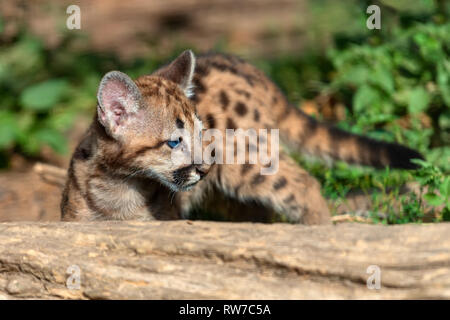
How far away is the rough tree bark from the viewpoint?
395 cm

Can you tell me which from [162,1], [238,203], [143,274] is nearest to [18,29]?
[162,1]

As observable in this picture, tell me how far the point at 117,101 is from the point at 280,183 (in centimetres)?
159

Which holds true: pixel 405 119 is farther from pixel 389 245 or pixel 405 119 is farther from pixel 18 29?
pixel 18 29

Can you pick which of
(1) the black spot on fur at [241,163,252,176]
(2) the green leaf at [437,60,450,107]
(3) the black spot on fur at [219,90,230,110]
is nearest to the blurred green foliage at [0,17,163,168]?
(3) the black spot on fur at [219,90,230,110]

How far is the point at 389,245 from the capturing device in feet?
13.3

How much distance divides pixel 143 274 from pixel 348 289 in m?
1.30

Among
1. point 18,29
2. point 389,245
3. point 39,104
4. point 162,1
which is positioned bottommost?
point 389,245

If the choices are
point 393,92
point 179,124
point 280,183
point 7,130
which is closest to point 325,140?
point 280,183

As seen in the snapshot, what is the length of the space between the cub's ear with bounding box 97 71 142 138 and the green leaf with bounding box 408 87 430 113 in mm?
3861

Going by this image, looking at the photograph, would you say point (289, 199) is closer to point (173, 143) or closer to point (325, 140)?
point (325, 140)

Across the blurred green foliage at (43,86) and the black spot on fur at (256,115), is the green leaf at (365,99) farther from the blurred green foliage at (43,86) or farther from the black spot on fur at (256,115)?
the blurred green foliage at (43,86)

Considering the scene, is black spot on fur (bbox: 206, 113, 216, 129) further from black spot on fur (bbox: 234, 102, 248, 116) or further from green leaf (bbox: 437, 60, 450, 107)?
green leaf (bbox: 437, 60, 450, 107)

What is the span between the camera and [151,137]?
4.92 meters

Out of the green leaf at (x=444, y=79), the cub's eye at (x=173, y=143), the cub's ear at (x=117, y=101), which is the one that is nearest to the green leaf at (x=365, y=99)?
the green leaf at (x=444, y=79)
